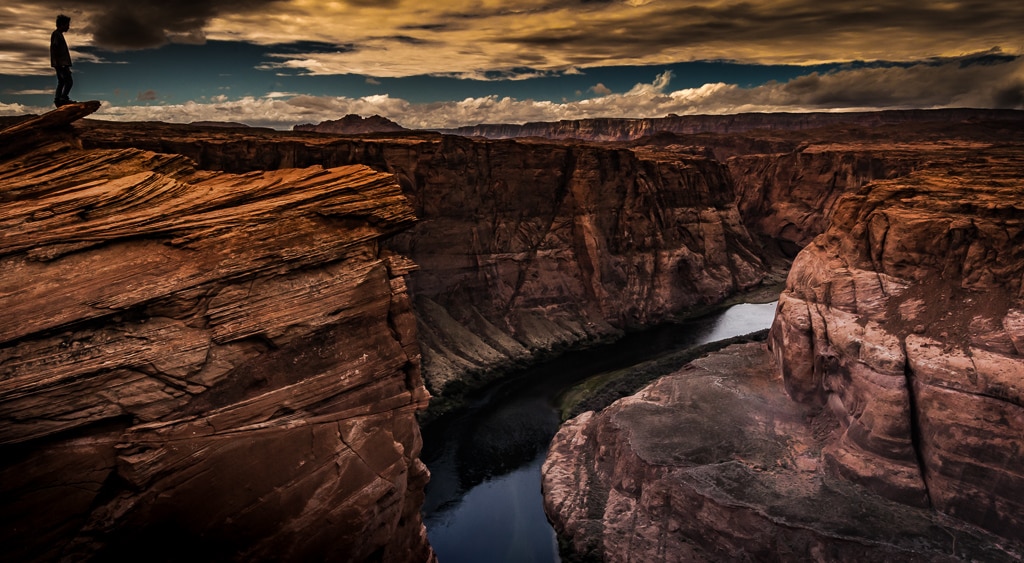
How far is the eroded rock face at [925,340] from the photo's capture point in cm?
2631

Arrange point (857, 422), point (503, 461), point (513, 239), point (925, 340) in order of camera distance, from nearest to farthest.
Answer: point (925, 340) < point (857, 422) < point (503, 461) < point (513, 239)

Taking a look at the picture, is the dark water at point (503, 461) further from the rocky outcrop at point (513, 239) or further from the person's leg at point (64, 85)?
the person's leg at point (64, 85)

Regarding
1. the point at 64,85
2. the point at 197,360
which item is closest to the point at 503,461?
the point at 197,360

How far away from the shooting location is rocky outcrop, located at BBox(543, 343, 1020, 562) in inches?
1021

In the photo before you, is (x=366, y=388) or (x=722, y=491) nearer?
(x=366, y=388)

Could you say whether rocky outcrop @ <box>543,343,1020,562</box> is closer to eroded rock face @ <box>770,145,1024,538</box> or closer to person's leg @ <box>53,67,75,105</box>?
eroded rock face @ <box>770,145,1024,538</box>

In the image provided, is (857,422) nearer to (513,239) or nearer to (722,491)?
(722,491)

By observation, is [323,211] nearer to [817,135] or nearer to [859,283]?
[859,283]

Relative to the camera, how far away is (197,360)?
17.1m

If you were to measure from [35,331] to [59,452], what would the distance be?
3229mm

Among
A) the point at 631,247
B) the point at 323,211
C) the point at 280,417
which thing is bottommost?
the point at 631,247

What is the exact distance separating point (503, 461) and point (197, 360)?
30588 millimetres

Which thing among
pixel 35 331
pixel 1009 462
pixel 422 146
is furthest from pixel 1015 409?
pixel 422 146

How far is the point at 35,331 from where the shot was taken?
15.3 meters
